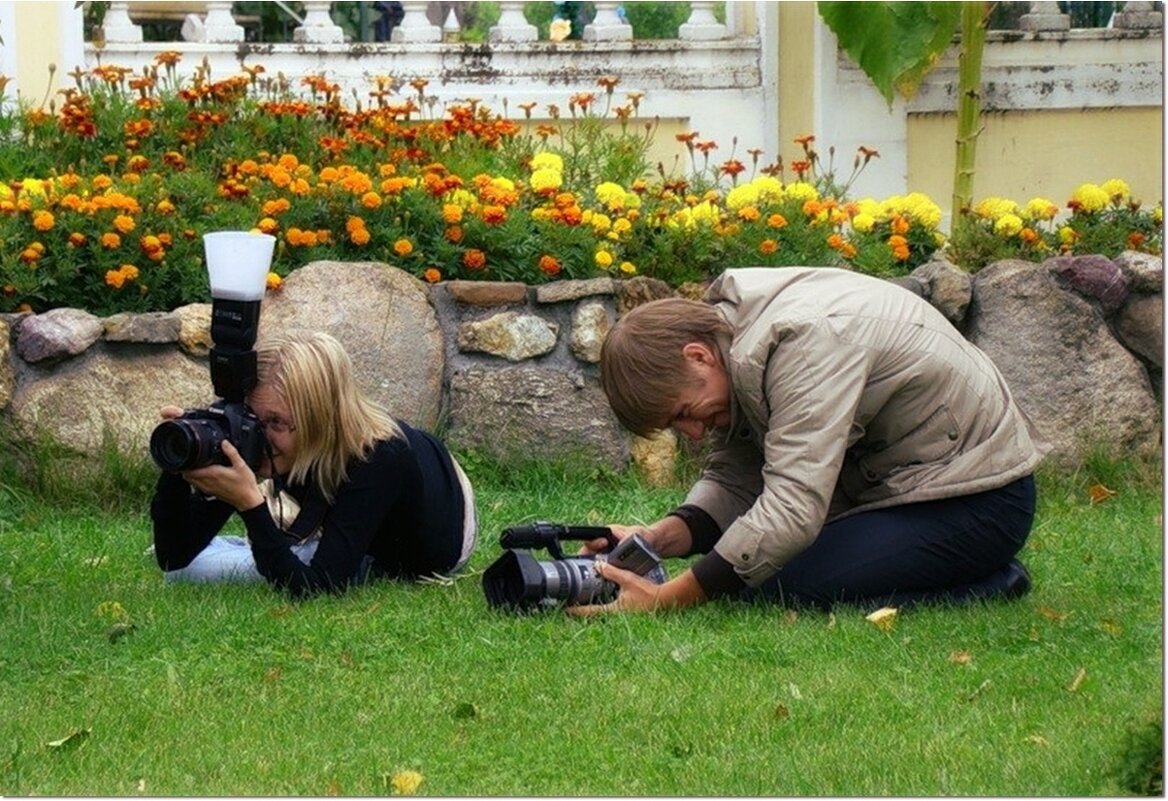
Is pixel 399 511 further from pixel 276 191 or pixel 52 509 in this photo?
pixel 276 191

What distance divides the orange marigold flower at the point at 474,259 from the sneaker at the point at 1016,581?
104 inches

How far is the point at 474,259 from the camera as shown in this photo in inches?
269

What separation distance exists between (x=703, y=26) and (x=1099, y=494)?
3.66 metres

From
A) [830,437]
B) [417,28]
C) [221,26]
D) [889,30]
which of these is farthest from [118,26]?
[830,437]

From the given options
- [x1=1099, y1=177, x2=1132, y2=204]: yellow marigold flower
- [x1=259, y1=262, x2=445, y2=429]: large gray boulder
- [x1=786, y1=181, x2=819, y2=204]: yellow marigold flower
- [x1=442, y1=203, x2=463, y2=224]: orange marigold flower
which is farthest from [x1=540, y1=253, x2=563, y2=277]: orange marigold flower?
[x1=1099, y1=177, x2=1132, y2=204]: yellow marigold flower

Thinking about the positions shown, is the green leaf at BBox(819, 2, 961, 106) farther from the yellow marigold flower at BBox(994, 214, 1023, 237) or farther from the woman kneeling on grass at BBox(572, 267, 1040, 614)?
the woman kneeling on grass at BBox(572, 267, 1040, 614)

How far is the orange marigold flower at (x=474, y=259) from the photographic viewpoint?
6816 millimetres

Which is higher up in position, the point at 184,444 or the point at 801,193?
the point at 184,444

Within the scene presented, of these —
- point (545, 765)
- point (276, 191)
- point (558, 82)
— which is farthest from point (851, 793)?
point (558, 82)

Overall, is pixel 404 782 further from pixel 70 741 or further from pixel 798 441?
pixel 798 441

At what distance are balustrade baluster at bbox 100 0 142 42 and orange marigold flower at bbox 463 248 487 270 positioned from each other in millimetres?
2816

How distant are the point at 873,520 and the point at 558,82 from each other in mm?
4823

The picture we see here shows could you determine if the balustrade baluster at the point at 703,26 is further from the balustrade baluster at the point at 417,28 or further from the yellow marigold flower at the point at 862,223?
the yellow marigold flower at the point at 862,223

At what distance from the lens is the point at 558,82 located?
9.05 meters
